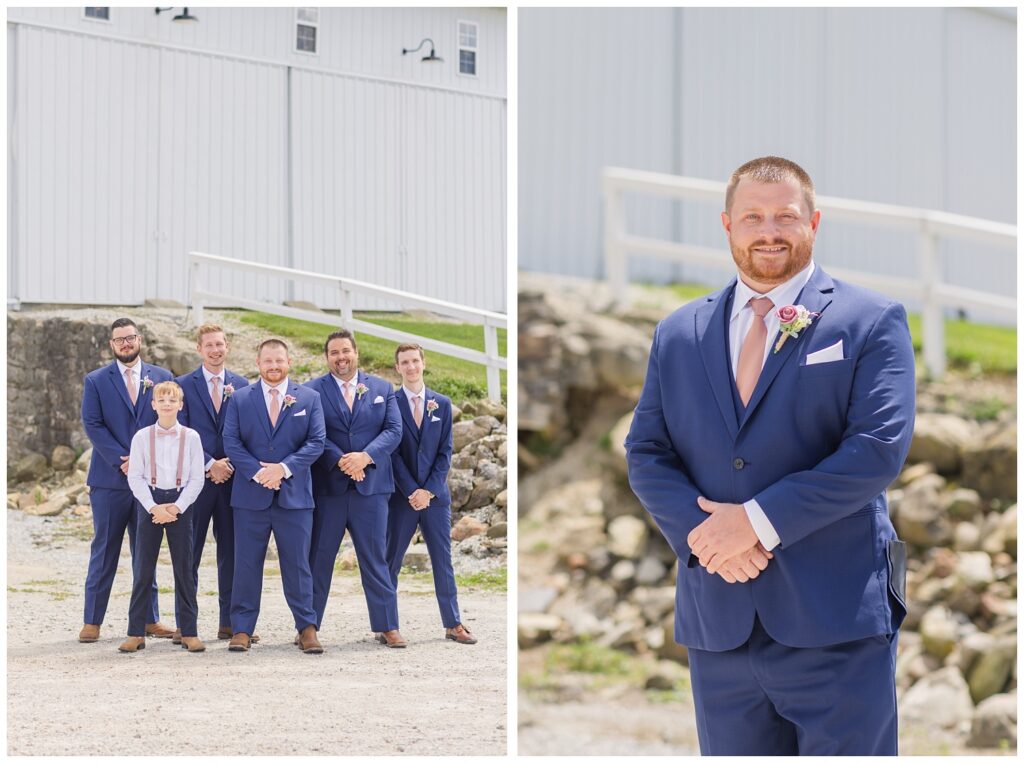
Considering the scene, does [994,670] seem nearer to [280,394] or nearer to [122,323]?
[280,394]

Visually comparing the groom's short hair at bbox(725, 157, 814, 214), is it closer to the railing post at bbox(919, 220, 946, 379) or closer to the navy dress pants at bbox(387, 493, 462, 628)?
the navy dress pants at bbox(387, 493, 462, 628)

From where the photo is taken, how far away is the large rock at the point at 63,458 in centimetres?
403

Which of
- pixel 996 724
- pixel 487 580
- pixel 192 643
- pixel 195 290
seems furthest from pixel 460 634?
pixel 996 724

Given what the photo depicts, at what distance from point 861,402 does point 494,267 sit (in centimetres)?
223

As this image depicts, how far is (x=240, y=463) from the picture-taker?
399 cm

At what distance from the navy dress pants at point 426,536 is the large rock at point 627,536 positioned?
1778 millimetres

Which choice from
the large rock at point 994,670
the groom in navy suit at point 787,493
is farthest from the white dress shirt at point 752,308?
the large rock at point 994,670

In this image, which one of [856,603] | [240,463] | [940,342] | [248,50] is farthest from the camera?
[940,342]

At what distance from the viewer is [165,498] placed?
395cm

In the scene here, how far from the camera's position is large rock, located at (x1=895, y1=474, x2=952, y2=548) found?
5.39m

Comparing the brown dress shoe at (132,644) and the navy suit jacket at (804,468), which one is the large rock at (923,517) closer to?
the navy suit jacket at (804,468)

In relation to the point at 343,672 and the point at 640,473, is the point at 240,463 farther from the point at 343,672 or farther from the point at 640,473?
the point at 640,473

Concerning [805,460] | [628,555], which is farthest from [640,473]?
[628,555]

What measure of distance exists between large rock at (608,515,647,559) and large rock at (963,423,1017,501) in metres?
1.58
